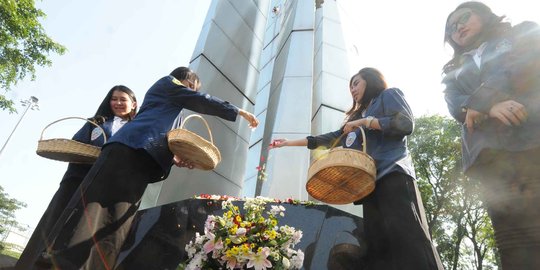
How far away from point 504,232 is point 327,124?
4.44m

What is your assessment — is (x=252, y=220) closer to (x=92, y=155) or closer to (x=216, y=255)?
(x=216, y=255)

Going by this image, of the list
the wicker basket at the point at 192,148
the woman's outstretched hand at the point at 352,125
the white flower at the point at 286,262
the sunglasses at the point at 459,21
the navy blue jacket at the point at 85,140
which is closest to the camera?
the sunglasses at the point at 459,21

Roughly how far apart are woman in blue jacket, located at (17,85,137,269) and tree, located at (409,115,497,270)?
1497 cm

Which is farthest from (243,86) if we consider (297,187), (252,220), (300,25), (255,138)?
(252,220)

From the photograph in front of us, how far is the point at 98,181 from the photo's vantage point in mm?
2025

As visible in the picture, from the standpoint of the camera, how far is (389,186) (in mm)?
1983

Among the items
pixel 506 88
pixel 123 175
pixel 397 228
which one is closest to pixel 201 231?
pixel 123 175

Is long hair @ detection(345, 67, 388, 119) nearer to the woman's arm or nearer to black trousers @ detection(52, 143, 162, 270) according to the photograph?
the woman's arm

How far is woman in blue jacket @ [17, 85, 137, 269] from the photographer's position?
2494 mm

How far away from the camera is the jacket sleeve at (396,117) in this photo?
6.81 feet

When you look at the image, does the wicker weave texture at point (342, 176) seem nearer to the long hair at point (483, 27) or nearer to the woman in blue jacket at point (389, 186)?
the woman in blue jacket at point (389, 186)

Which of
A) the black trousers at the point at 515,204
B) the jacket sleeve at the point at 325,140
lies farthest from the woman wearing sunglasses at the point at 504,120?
the jacket sleeve at the point at 325,140

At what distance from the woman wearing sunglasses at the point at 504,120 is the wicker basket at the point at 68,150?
2.54 m

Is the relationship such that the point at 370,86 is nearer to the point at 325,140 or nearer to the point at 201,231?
the point at 325,140
